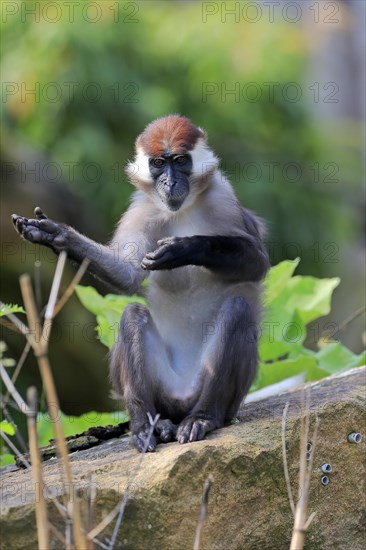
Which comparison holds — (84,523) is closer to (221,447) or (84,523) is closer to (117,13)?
(221,447)

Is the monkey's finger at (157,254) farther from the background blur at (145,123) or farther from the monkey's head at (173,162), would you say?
the background blur at (145,123)

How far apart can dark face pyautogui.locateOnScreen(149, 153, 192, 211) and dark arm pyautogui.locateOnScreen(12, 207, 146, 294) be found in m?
0.48

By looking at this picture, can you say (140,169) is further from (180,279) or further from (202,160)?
(180,279)

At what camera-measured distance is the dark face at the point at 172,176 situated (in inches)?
285

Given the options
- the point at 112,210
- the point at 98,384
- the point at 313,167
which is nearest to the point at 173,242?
the point at 98,384

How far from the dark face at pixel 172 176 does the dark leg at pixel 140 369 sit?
2.90ft

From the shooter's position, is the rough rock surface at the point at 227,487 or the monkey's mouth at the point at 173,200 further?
the monkey's mouth at the point at 173,200

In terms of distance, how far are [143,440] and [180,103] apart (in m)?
10.5

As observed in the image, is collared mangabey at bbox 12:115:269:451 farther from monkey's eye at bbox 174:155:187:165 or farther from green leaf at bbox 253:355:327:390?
green leaf at bbox 253:355:327:390

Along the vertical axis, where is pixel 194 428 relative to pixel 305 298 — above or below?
above

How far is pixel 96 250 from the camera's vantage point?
7168 mm

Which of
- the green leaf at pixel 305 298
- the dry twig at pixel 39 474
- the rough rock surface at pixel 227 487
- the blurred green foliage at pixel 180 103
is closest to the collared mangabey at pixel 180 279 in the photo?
the rough rock surface at pixel 227 487

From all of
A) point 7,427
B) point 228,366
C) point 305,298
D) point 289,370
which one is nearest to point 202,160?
point 228,366

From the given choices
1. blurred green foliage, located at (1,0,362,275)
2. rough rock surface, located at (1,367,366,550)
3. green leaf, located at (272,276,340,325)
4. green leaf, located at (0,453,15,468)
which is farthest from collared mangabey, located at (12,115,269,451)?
blurred green foliage, located at (1,0,362,275)
